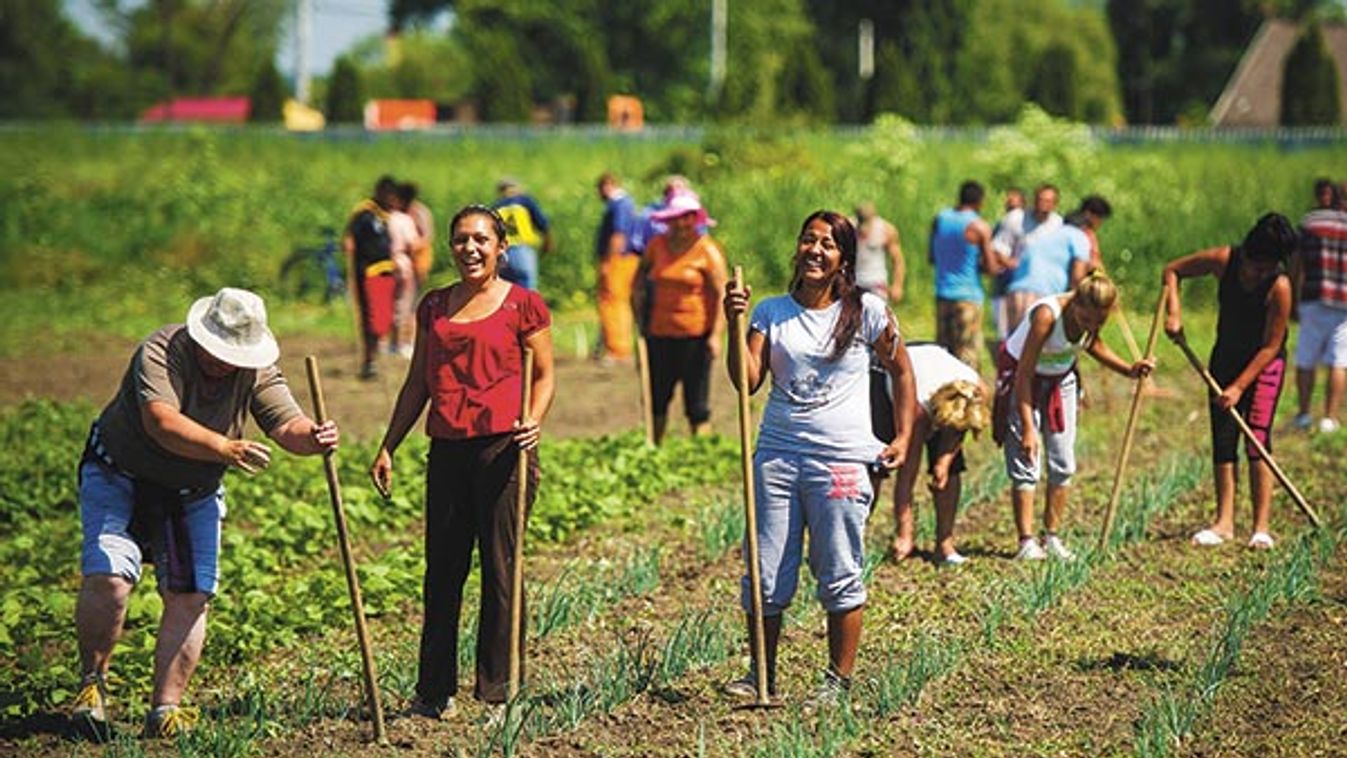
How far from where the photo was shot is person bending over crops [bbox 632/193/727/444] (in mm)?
11938

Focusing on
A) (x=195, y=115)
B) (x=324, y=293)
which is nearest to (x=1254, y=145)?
(x=324, y=293)

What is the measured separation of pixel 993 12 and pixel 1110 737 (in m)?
86.5

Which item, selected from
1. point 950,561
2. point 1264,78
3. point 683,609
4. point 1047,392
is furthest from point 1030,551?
point 1264,78

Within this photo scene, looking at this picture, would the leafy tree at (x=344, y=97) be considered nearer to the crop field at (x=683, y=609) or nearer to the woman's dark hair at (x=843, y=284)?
the crop field at (x=683, y=609)

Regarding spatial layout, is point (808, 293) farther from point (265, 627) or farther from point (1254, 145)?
point (1254, 145)

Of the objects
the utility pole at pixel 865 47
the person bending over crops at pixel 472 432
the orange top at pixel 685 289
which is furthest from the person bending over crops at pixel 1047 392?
the utility pole at pixel 865 47

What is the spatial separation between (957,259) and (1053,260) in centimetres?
145

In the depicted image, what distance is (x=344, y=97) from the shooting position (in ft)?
187

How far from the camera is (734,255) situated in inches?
971

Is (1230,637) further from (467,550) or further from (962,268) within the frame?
(962,268)

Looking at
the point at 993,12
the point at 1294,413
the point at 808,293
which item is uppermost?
the point at 993,12

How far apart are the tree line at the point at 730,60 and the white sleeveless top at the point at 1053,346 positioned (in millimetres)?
42864

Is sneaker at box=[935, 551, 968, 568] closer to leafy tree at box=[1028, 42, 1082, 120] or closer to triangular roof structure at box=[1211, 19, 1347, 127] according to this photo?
leafy tree at box=[1028, 42, 1082, 120]

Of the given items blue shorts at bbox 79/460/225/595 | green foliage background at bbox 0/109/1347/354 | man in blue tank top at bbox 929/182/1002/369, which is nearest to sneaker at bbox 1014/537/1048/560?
blue shorts at bbox 79/460/225/595
